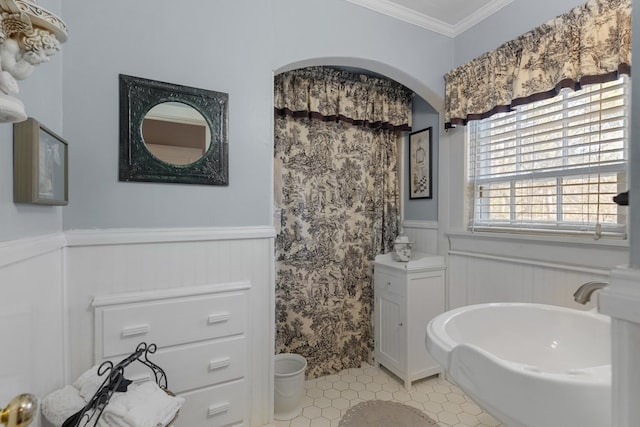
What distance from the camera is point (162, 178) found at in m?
1.44

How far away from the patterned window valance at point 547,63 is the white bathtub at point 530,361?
42.3 inches

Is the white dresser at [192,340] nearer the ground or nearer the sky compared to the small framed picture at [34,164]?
nearer the ground

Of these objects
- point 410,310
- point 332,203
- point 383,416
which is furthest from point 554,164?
point 383,416

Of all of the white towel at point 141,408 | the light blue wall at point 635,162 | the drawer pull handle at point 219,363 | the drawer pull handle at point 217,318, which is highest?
the light blue wall at point 635,162

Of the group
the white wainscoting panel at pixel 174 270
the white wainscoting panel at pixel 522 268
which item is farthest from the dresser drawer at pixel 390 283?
the white wainscoting panel at pixel 174 270

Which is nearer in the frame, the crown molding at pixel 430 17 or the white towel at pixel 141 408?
the white towel at pixel 141 408

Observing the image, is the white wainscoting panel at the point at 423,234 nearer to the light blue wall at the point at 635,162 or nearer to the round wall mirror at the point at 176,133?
the round wall mirror at the point at 176,133

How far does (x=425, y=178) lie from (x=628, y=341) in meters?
2.05

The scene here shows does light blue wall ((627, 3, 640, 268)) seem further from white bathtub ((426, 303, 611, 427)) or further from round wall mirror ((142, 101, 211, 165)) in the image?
round wall mirror ((142, 101, 211, 165))

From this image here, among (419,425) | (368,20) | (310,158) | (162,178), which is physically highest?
(368,20)

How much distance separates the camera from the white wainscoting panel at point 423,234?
233 cm

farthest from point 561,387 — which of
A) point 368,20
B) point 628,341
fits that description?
point 368,20

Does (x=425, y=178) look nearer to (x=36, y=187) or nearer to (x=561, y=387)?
(x=561, y=387)

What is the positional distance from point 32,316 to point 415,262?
1939 mm
